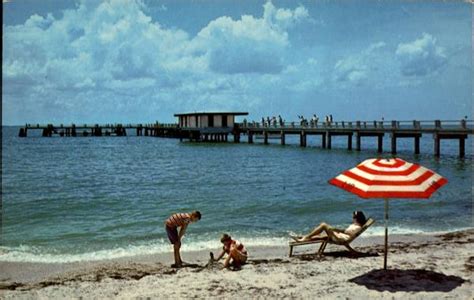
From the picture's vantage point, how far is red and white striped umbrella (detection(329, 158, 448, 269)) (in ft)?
22.7

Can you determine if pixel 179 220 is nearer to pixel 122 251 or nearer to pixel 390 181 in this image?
pixel 122 251

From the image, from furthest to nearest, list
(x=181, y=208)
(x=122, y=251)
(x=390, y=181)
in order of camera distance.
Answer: (x=181, y=208), (x=122, y=251), (x=390, y=181)

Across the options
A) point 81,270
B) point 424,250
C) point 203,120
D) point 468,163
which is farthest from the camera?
point 203,120

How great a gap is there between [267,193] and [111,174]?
13604 mm

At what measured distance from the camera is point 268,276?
821 cm

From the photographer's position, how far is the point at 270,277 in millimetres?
8141

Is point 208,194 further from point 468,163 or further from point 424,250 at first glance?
point 468,163

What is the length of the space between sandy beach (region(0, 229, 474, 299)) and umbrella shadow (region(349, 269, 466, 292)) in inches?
0.5

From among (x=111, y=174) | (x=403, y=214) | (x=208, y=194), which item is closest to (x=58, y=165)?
(x=111, y=174)

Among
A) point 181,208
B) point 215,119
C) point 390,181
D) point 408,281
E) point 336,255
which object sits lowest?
point 181,208

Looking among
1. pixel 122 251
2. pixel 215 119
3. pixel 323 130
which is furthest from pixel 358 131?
pixel 122 251

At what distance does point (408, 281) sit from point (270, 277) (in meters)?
2.12

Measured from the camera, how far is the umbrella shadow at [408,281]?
24.1ft

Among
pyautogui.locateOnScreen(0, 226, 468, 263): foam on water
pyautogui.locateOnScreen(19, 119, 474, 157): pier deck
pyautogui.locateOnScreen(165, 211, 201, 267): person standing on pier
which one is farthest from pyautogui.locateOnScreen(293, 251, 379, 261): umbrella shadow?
pyautogui.locateOnScreen(19, 119, 474, 157): pier deck
